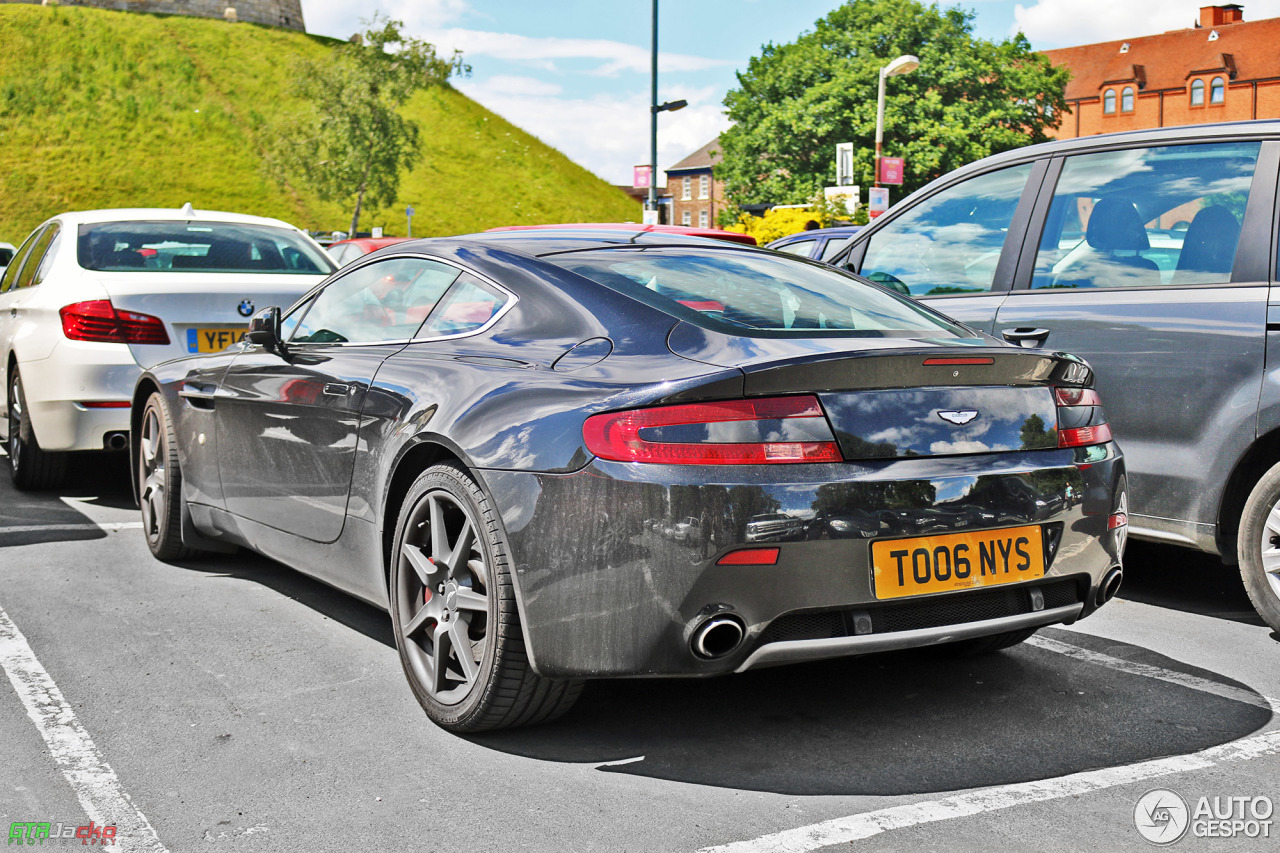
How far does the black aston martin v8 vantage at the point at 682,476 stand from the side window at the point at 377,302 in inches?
0.9

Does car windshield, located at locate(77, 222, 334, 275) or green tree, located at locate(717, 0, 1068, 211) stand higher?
green tree, located at locate(717, 0, 1068, 211)

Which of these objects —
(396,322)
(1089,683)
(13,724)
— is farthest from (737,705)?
(13,724)

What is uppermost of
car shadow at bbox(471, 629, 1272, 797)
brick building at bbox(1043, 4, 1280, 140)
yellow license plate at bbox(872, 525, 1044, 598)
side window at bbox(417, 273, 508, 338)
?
brick building at bbox(1043, 4, 1280, 140)

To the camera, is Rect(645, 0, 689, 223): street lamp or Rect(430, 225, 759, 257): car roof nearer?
Rect(430, 225, 759, 257): car roof

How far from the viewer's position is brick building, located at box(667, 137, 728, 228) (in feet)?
330

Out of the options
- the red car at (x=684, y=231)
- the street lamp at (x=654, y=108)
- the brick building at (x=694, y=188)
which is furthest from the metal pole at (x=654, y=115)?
the brick building at (x=694, y=188)

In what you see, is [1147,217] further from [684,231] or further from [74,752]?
[684,231]

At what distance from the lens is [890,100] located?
4828 cm

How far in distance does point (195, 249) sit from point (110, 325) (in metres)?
0.88

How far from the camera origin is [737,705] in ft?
12.7

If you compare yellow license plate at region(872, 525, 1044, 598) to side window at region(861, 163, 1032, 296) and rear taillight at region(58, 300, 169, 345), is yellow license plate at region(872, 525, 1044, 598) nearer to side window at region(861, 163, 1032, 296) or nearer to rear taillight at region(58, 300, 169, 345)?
side window at region(861, 163, 1032, 296)

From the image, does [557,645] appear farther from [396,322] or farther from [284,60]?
[284,60]

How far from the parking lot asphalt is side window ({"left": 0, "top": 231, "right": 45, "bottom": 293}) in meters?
4.03

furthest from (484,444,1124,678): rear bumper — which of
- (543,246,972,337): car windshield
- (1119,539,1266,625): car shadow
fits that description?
(1119,539,1266,625): car shadow
